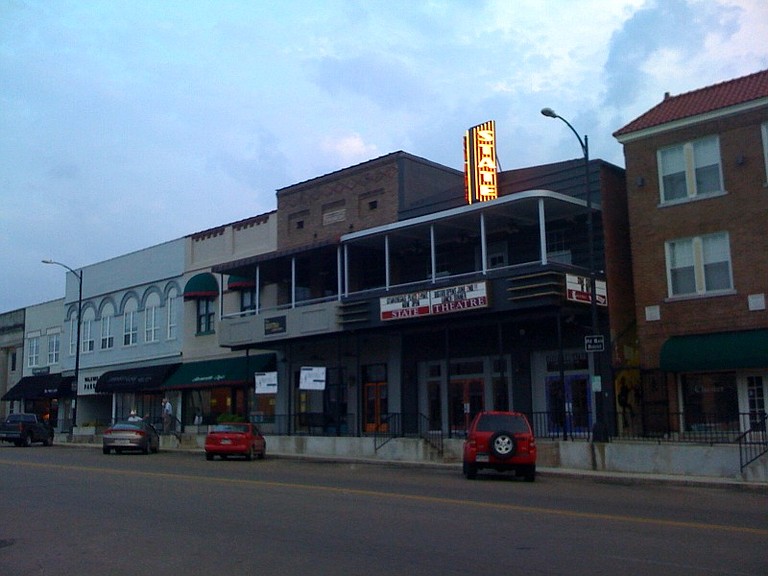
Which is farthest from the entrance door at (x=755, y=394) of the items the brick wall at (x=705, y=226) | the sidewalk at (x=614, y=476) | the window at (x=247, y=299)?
the window at (x=247, y=299)

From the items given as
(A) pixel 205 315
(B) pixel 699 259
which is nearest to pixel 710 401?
(B) pixel 699 259

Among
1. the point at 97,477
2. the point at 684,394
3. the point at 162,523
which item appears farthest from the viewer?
the point at 684,394

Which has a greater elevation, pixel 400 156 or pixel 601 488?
pixel 400 156

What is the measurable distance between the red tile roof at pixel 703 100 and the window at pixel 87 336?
35334 mm

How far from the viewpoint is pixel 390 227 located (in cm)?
3106

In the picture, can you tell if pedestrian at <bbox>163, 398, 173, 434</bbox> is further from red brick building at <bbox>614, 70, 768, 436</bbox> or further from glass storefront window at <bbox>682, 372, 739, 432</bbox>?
glass storefront window at <bbox>682, 372, 739, 432</bbox>

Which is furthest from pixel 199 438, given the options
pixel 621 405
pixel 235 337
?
pixel 621 405

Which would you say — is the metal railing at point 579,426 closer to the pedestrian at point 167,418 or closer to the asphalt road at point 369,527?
the asphalt road at point 369,527

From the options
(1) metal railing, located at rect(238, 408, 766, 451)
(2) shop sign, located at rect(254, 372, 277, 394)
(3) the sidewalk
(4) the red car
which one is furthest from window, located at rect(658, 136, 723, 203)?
(4) the red car

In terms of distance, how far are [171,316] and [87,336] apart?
31.8 ft

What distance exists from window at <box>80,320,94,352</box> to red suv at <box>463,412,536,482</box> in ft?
Result: 120

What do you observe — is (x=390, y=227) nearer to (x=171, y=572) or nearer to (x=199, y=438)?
(x=199, y=438)

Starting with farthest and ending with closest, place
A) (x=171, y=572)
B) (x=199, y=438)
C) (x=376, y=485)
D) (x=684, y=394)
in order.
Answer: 1. (x=199, y=438)
2. (x=684, y=394)
3. (x=376, y=485)
4. (x=171, y=572)

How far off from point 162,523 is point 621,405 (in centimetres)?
1874
